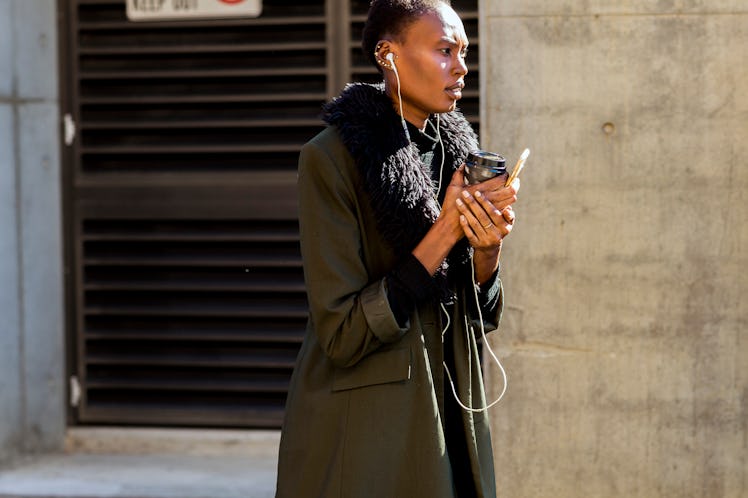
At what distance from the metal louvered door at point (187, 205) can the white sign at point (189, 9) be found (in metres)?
0.05

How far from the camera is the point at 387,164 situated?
2.96 metres

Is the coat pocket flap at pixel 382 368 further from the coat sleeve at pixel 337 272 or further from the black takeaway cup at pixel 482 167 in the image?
the black takeaway cup at pixel 482 167

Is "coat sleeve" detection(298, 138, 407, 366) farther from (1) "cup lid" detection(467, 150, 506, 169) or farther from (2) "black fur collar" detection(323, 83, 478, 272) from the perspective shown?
(1) "cup lid" detection(467, 150, 506, 169)

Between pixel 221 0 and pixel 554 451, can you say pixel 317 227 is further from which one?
pixel 221 0

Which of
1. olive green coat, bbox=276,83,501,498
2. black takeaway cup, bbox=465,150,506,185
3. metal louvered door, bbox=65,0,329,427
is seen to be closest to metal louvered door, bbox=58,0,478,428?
metal louvered door, bbox=65,0,329,427

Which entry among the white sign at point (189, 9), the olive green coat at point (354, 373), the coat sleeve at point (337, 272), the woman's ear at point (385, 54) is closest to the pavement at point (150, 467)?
the white sign at point (189, 9)

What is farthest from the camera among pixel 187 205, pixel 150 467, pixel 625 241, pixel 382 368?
pixel 187 205

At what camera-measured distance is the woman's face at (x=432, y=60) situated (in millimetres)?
2992

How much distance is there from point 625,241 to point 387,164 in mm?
2202

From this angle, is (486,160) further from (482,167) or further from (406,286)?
(406,286)

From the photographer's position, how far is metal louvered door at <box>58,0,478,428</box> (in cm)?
615

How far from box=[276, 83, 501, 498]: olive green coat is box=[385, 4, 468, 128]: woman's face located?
0.75ft

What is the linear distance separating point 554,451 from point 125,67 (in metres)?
2.88

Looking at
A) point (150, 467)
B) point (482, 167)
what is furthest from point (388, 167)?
point (150, 467)
